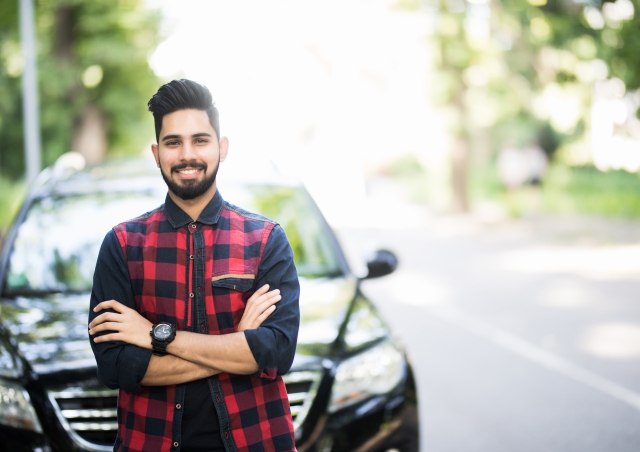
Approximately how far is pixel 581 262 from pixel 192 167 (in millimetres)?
13031

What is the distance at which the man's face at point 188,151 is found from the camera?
2344mm

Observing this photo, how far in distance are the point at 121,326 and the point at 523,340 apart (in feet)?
22.2

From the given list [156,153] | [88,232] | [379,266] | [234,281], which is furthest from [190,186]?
[88,232]

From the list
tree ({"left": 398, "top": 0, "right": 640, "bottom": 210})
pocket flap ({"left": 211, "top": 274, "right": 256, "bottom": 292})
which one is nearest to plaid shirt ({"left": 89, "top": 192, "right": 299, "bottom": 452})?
pocket flap ({"left": 211, "top": 274, "right": 256, "bottom": 292})

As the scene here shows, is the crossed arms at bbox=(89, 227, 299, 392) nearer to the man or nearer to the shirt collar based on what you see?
the man

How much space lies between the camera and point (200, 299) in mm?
2354

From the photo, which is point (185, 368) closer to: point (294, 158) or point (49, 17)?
point (49, 17)

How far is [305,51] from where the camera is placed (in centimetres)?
4734

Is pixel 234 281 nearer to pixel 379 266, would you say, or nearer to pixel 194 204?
pixel 194 204

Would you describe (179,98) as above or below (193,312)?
above

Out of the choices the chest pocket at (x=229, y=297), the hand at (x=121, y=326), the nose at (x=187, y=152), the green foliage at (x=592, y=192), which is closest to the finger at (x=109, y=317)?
the hand at (x=121, y=326)

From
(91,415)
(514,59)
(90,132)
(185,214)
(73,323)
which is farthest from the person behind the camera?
(514,59)

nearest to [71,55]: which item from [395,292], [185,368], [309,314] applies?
[395,292]

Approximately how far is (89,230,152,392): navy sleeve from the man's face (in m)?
0.26
